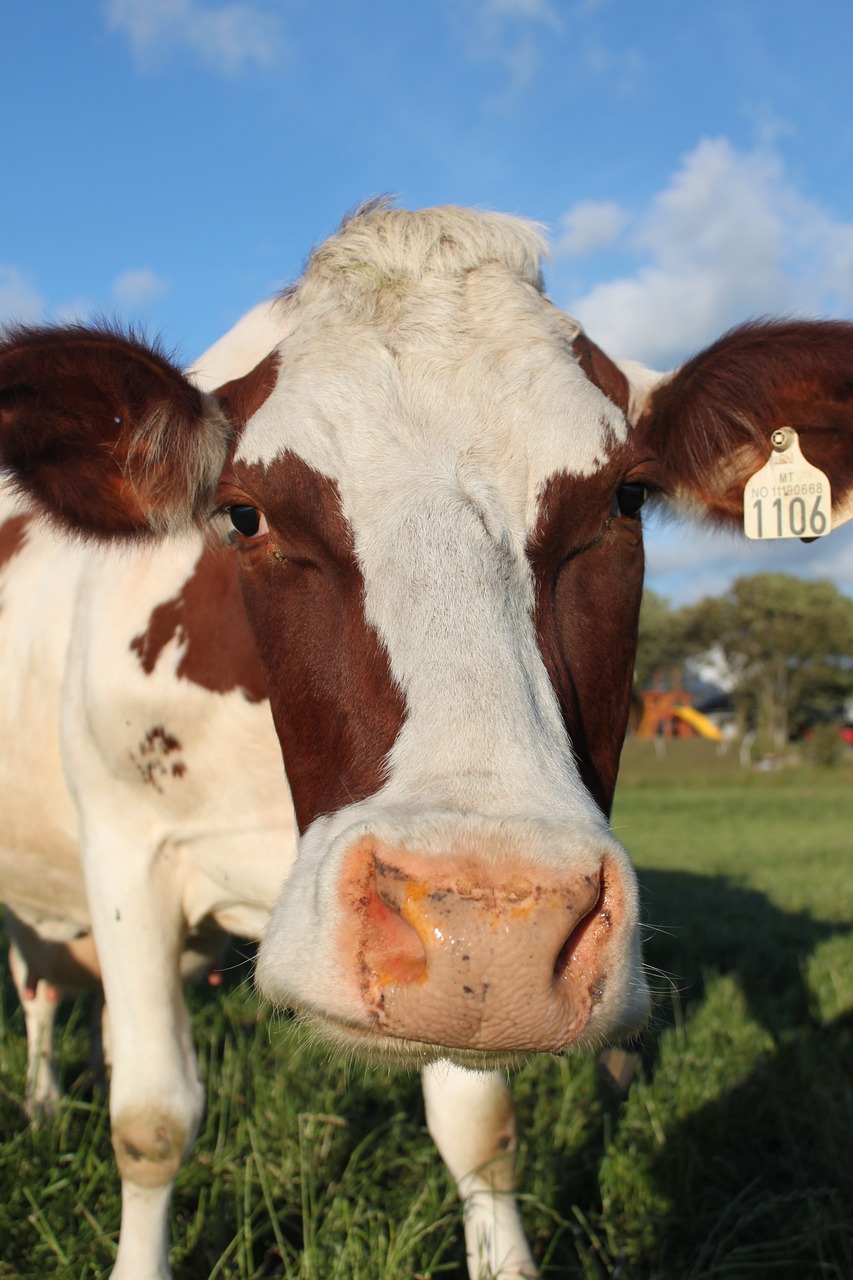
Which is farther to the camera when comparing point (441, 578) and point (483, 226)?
point (483, 226)

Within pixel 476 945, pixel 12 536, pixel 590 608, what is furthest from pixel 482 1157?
pixel 12 536

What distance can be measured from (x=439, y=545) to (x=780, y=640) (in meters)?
59.8

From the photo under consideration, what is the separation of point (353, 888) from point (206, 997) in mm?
4437

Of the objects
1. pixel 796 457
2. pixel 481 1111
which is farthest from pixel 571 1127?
pixel 796 457

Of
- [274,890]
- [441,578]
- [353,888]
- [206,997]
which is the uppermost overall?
[441,578]

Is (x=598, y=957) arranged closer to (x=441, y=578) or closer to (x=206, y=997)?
(x=441, y=578)

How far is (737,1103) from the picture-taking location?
4.04m

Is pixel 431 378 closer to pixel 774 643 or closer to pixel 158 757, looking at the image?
pixel 158 757

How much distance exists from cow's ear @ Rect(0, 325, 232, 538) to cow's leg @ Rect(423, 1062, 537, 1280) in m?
1.83

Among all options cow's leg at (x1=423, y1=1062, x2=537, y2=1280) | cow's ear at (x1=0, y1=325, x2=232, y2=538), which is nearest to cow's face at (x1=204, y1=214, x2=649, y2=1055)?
cow's ear at (x1=0, y1=325, x2=232, y2=538)

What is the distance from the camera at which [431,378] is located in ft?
7.85

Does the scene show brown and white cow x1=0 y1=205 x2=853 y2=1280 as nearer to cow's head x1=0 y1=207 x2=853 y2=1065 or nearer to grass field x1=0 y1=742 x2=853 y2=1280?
cow's head x1=0 y1=207 x2=853 y2=1065

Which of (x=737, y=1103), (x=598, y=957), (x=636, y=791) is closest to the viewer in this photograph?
(x=598, y=957)

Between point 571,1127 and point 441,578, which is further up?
point 441,578
